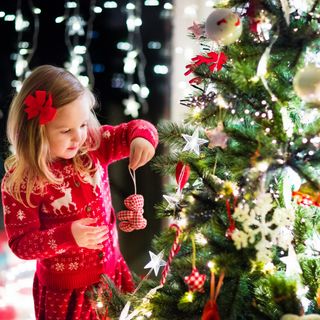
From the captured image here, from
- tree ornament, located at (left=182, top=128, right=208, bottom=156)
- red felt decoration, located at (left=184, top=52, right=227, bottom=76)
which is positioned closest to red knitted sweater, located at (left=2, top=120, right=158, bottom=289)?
tree ornament, located at (left=182, top=128, right=208, bottom=156)

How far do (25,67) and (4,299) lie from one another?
91 centimetres

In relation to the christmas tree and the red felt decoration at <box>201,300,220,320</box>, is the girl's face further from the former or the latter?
the red felt decoration at <box>201,300,220,320</box>

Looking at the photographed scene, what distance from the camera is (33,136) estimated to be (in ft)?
4.06

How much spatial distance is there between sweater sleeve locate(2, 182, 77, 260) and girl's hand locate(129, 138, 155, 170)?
22 cm

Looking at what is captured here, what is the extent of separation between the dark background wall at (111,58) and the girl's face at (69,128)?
71 centimetres

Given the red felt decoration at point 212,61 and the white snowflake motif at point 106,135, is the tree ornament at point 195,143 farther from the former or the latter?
the white snowflake motif at point 106,135

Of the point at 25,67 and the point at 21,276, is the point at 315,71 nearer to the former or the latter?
the point at 25,67

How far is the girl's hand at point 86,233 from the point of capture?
122 cm

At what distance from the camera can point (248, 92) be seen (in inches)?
41.4

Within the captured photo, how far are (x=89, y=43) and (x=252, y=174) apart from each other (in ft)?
3.91

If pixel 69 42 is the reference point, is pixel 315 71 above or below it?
above

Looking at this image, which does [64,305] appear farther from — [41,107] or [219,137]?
[219,137]

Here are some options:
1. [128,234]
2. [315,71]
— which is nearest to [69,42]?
[128,234]

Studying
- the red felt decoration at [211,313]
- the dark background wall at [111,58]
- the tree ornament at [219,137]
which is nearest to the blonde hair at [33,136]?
the tree ornament at [219,137]
